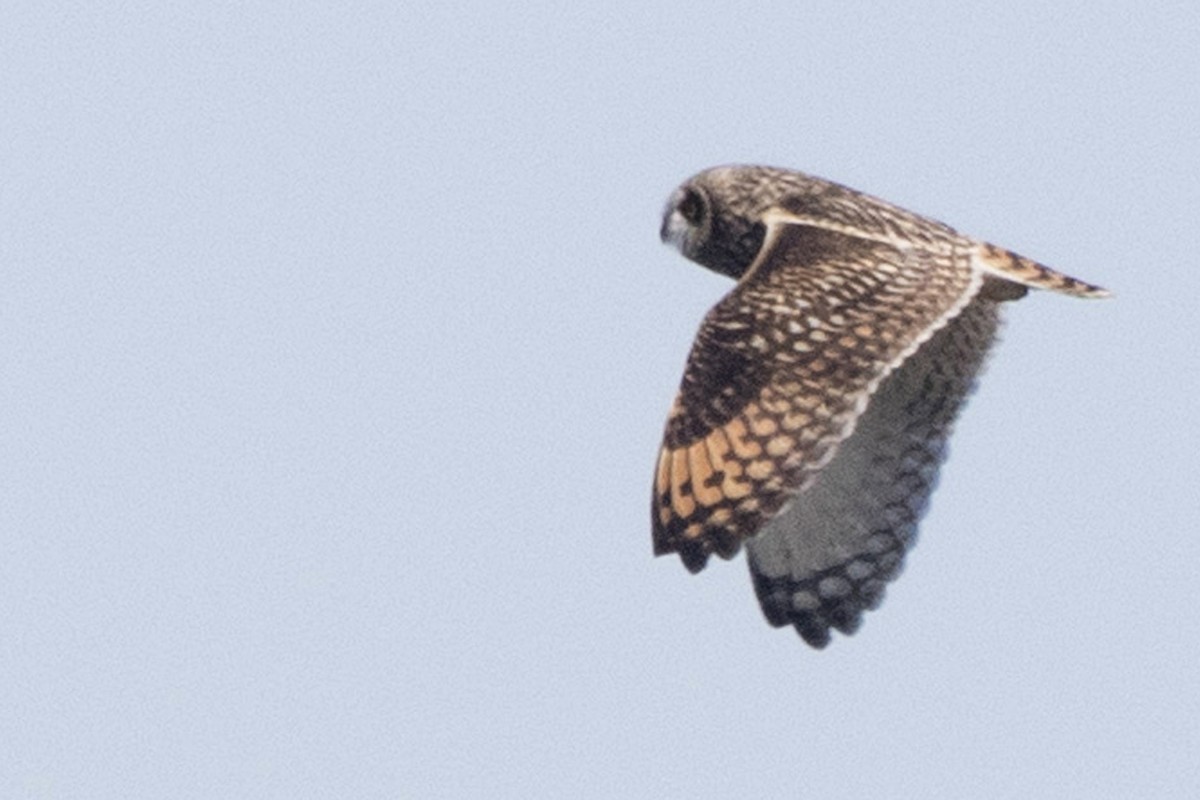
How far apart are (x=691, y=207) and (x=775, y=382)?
7.61ft

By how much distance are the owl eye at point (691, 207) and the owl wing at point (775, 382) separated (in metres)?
1.45

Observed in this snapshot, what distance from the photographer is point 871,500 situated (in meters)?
14.5

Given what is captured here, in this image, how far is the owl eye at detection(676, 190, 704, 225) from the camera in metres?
14.8

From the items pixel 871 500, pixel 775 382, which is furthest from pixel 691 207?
pixel 775 382

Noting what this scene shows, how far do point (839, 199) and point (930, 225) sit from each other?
1.31ft

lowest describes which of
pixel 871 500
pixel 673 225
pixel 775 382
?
pixel 871 500

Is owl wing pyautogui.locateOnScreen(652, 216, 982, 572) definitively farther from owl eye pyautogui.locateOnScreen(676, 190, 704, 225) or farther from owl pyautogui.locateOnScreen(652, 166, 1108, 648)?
owl eye pyautogui.locateOnScreen(676, 190, 704, 225)

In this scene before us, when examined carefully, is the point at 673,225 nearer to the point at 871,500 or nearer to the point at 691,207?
the point at 691,207

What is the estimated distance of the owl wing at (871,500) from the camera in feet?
46.8

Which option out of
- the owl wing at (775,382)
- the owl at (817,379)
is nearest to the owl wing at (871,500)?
the owl at (817,379)

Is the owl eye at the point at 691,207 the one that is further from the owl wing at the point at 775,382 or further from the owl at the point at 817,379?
the owl wing at the point at 775,382

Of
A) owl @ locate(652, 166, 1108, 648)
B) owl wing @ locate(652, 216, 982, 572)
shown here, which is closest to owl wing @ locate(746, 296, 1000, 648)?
owl @ locate(652, 166, 1108, 648)

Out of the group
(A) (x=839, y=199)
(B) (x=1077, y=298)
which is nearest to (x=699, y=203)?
(A) (x=839, y=199)

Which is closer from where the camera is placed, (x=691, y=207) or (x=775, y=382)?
(x=775, y=382)
